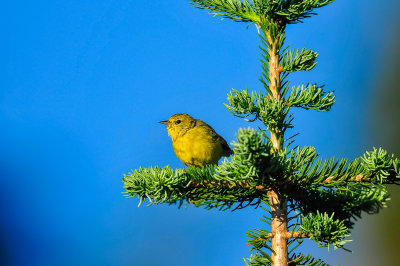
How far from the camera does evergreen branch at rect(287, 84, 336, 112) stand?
2607 mm

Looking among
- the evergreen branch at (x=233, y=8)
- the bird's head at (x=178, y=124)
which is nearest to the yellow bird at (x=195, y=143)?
the bird's head at (x=178, y=124)

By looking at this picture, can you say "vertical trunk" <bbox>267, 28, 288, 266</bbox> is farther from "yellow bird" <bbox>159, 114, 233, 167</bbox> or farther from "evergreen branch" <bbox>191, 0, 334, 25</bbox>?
"yellow bird" <bbox>159, 114, 233, 167</bbox>

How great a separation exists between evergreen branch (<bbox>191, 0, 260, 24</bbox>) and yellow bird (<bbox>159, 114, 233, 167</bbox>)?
6.66 ft

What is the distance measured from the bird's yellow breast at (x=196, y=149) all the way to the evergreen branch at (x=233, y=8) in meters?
2.02

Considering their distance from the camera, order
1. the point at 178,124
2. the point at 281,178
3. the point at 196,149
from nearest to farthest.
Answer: the point at 281,178
the point at 196,149
the point at 178,124

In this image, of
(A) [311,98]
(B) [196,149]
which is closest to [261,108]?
(A) [311,98]

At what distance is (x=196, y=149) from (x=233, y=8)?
2135mm

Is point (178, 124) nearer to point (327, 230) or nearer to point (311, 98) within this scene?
point (311, 98)

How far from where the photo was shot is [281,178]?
84.3 inches

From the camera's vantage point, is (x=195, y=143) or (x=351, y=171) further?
(x=195, y=143)

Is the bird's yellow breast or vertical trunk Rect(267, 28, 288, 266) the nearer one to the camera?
vertical trunk Rect(267, 28, 288, 266)

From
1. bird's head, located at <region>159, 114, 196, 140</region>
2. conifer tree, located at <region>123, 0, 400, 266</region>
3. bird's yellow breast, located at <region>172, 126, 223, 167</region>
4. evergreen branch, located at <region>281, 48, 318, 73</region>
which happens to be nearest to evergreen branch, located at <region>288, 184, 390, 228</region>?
conifer tree, located at <region>123, 0, 400, 266</region>

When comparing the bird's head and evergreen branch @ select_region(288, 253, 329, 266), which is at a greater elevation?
the bird's head

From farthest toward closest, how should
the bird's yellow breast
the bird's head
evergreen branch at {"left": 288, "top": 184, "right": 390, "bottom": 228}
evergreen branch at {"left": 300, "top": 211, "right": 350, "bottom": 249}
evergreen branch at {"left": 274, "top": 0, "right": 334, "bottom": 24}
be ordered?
the bird's head
the bird's yellow breast
evergreen branch at {"left": 274, "top": 0, "right": 334, "bottom": 24}
evergreen branch at {"left": 288, "top": 184, "right": 390, "bottom": 228}
evergreen branch at {"left": 300, "top": 211, "right": 350, "bottom": 249}
